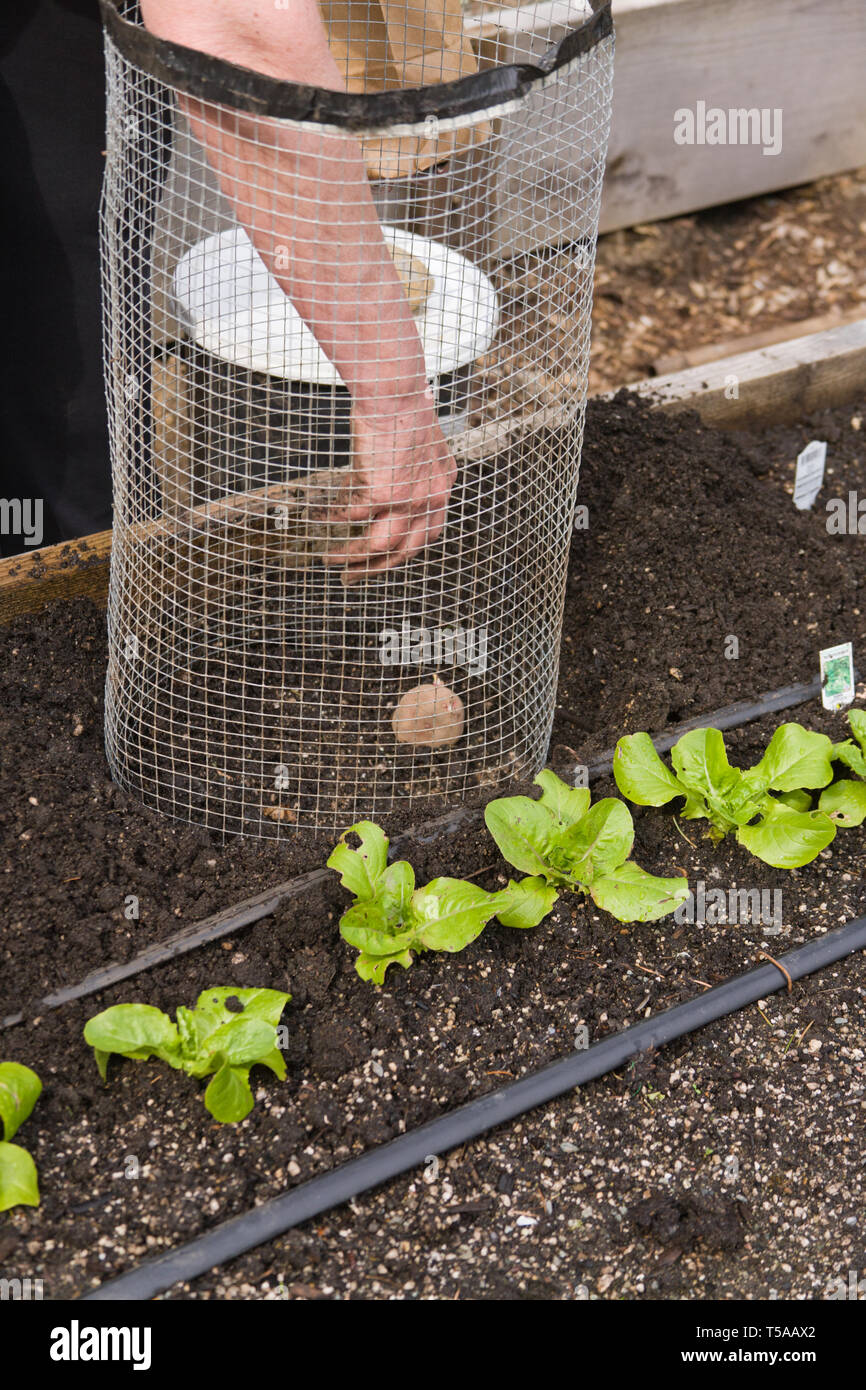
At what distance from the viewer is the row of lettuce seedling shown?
171cm

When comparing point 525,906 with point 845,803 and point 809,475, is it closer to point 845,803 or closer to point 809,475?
point 845,803

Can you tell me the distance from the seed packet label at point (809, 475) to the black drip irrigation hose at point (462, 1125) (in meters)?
1.14

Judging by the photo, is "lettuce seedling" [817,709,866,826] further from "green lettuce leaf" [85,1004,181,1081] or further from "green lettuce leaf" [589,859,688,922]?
"green lettuce leaf" [85,1004,181,1081]

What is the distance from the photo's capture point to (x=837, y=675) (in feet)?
7.98

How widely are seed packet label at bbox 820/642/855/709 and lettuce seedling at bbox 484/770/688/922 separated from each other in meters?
0.65

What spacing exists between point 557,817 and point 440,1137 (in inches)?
21.1

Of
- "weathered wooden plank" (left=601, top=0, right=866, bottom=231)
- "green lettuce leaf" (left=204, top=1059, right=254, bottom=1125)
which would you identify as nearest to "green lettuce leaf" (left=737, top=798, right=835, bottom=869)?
"green lettuce leaf" (left=204, top=1059, right=254, bottom=1125)

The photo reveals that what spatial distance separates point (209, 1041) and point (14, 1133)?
29 centimetres

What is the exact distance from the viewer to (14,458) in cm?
269

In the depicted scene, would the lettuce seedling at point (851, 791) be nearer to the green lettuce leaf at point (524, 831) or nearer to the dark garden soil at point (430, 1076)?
the dark garden soil at point (430, 1076)

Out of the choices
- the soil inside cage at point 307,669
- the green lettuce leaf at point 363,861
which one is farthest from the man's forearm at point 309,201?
the green lettuce leaf at point 363,861

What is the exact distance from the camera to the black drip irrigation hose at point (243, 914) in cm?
186
